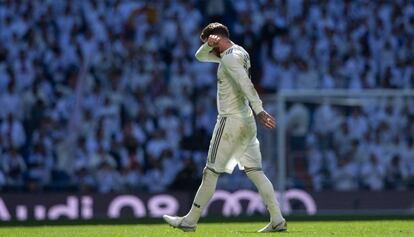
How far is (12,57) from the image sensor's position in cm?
2323

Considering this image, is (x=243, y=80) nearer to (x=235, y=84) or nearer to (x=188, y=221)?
(x=235, y=84)

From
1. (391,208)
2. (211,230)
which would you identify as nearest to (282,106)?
(391,208)

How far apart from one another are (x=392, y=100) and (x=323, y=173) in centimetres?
193

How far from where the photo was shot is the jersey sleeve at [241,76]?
11.3 meters

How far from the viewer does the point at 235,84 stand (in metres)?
11.6

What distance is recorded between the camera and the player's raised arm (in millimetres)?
11242

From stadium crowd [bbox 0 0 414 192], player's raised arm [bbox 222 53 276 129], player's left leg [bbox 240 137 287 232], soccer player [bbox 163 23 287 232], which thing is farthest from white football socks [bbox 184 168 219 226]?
stadium crowd [bbox 0 0 414 192]

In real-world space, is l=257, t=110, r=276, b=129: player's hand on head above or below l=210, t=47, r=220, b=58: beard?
below

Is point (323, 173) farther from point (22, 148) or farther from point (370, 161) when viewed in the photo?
point (22, 148)

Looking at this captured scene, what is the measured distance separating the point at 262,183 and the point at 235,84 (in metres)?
1.11

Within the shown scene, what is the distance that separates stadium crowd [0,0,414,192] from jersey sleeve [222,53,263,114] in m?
9.23

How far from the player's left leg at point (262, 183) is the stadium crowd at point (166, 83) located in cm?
866

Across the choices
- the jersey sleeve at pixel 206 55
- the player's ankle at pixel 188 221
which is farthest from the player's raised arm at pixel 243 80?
the player's ankle at pixel 188 221

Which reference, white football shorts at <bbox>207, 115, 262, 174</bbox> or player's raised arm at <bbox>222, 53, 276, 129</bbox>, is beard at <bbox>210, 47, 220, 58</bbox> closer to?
player's raised arm at <bbox>222, 53, 276, 129</bbox>
